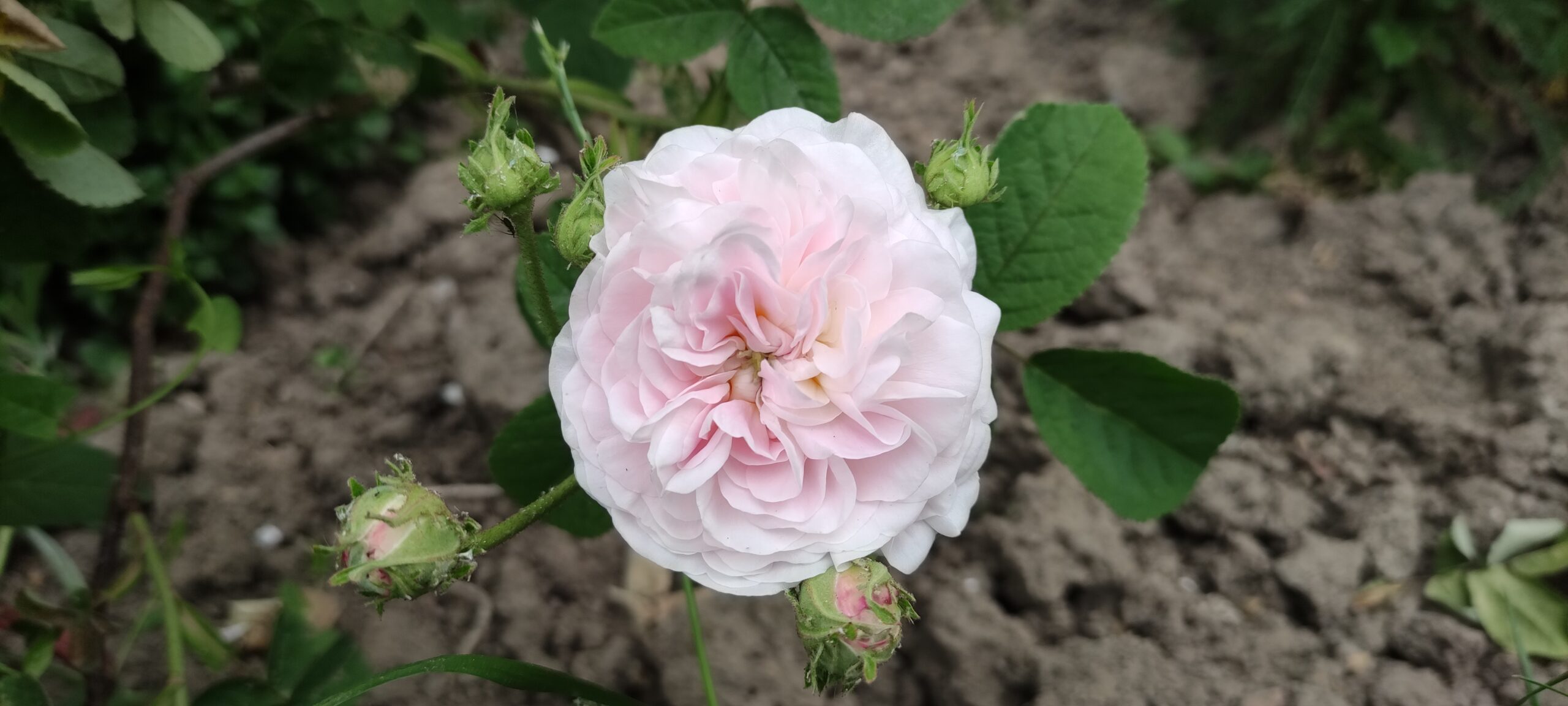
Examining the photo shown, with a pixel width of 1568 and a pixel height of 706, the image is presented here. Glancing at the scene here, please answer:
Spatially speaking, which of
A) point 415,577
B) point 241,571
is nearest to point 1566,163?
point 415,577

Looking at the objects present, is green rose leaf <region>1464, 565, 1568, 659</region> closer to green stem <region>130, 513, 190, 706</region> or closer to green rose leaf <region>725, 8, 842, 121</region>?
green rose leaf <region>725, 8, 842, 121</region>

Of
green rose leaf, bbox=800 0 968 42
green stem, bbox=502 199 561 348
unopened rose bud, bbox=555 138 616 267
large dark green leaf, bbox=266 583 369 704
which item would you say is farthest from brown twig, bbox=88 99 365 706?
green rose leaf, bbox=800 0 968 42

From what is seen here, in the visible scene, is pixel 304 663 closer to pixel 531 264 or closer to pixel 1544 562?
pixel 531 264

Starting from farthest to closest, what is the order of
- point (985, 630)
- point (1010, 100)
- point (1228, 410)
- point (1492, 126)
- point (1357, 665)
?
point (1010, 100) → point (1492, 126) → point (985, 630) → point (1357, 665) → point (1228, 410)

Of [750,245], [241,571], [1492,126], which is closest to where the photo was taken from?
[750,245]

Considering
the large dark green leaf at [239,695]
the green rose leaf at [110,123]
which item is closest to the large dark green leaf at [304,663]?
the large dark green leaf at [239,695]

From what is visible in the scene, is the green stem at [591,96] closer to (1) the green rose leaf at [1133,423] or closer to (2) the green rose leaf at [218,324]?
(2) the green rose leaf at [218,324]

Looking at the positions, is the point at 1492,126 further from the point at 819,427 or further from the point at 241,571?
the point at 241,571
